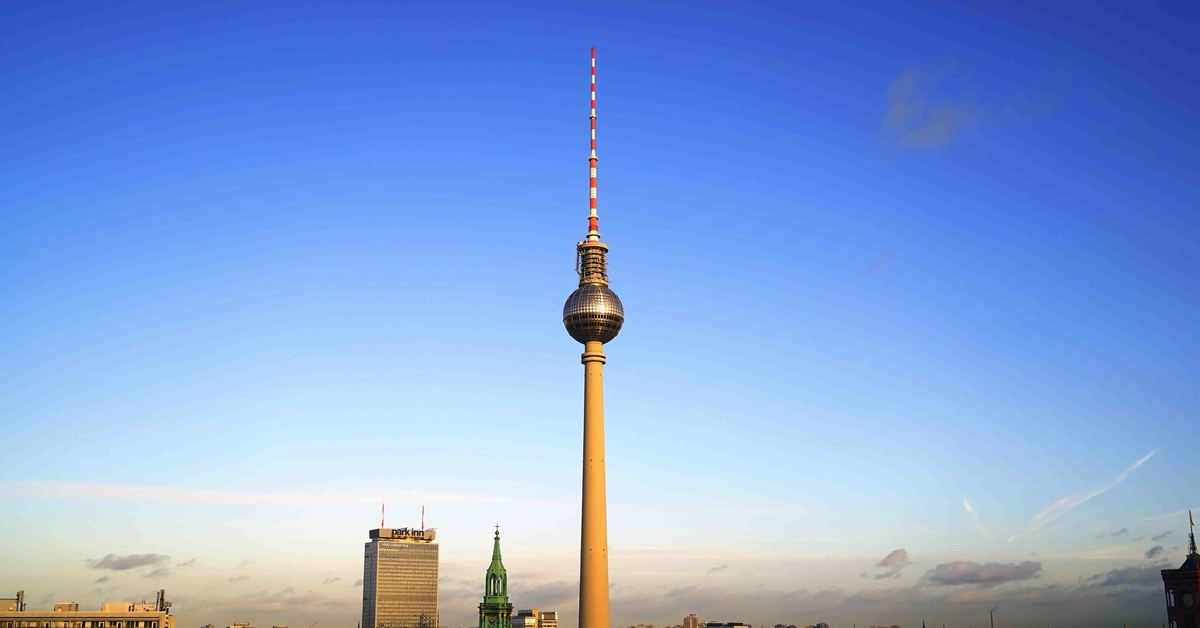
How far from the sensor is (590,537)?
622 ft

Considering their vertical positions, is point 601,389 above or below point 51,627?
above

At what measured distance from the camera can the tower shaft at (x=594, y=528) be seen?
187250 mm

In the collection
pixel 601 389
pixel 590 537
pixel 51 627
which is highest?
pixel 601 389

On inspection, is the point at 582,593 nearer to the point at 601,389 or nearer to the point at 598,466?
the point at 598,466

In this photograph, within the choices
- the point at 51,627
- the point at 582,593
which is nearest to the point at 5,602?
the point at 51,627

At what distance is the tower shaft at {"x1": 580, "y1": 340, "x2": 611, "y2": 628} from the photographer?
187 m

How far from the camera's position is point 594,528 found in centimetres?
18962

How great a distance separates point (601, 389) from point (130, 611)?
286 feet

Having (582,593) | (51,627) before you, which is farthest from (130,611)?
(582,593)

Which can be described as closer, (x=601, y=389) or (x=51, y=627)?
(x=51, y=627)

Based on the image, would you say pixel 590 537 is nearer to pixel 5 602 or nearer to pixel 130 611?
pixel 130 611

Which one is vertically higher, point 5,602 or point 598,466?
point 598,466

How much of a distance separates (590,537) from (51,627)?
86.5 meters

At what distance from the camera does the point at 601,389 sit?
198375 mm
